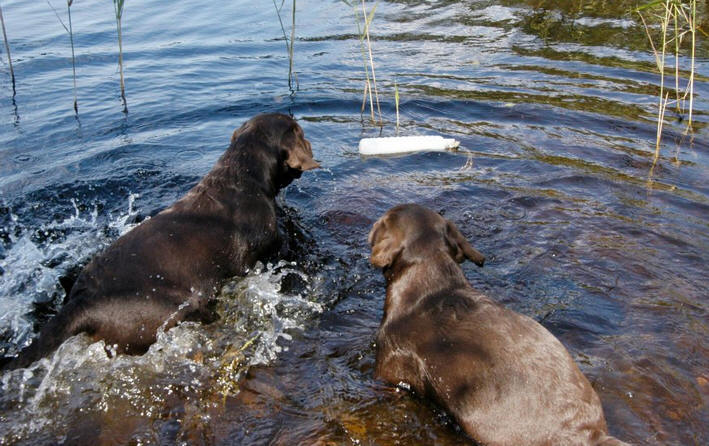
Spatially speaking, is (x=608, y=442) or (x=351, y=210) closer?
(x=608, y=442)

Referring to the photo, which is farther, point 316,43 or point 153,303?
point 316,43

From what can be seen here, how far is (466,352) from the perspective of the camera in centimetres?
387

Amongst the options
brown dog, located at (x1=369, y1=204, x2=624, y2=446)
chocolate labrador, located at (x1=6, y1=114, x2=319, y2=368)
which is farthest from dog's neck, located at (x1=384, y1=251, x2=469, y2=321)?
chocolate labrador, located at (x1=6, y1=114, x2=319, y2=368)

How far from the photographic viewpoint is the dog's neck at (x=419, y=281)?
449 centimetres

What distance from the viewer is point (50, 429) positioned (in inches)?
162

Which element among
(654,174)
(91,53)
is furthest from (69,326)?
(91,53)

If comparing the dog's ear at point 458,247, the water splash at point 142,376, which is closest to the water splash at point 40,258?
the water splash at point 142,376

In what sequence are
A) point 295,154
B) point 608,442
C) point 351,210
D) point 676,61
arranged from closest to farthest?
point 608,442, point 295,154, point 351,210, point 676,61

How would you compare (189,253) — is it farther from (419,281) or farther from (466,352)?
(466,352)

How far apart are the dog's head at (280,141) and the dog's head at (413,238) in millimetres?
1592

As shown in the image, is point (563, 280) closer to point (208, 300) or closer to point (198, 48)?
point (208, 300)

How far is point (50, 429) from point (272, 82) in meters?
8.30

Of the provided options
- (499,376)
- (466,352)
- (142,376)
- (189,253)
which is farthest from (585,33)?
(142,376)

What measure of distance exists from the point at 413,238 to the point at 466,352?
→ 1.13m
